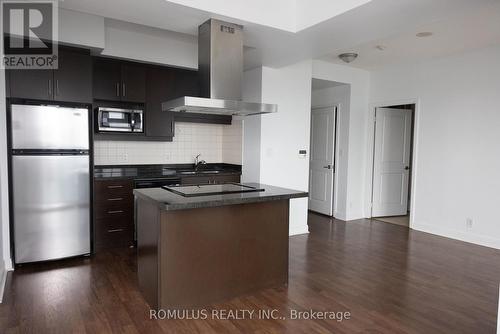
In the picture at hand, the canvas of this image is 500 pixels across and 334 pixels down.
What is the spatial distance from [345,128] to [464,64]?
204 centimetres

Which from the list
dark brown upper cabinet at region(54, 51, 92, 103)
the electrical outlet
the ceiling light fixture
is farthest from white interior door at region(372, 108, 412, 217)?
dark brown upper cabinet at region(54, 51, 92, 103)

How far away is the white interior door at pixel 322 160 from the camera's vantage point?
6.46 metres

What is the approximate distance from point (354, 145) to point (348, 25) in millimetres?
3430

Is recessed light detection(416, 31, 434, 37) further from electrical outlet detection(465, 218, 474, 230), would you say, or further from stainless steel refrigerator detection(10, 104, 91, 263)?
stainless steel refrigerator detection(10, 104, 91, 263)

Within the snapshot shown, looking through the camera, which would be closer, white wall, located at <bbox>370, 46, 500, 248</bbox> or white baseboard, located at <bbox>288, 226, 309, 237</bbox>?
white wall, located at <bbox>370, 46, 500, 248</bbox>

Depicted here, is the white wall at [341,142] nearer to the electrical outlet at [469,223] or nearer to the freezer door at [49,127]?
the electrical outlet at [469,223]

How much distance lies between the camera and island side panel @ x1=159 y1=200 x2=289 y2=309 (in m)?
2.66

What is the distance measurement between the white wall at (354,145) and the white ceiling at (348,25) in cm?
139

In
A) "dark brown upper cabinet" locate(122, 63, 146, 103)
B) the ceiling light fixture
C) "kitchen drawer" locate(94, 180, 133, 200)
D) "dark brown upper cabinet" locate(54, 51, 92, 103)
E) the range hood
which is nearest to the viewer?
the range hood

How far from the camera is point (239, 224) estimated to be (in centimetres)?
299

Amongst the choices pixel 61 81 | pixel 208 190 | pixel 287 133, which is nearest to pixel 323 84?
→ pixel 287 133

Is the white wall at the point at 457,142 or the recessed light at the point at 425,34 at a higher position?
the recessed light at the point at 425,34

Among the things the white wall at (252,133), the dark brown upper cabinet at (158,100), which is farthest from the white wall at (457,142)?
the dark brown upper cabinet at (158,100)

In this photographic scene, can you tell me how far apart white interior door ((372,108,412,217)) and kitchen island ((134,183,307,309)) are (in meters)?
3.72
